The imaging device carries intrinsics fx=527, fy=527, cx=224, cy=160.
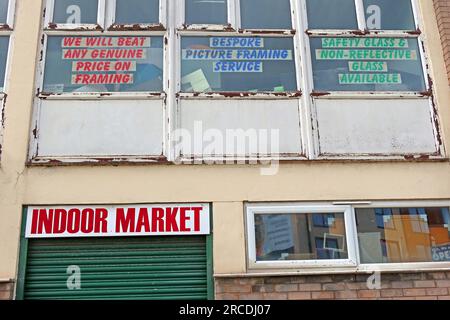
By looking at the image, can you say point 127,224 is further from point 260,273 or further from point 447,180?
point 447,180

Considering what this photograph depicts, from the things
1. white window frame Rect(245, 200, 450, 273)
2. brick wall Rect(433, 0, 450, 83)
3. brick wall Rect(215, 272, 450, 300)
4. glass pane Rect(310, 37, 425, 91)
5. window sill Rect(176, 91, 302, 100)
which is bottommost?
brick wall Rect(215, 272, 450, 300)

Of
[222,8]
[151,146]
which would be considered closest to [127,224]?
[151,146]

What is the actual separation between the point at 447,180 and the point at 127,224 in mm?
3974

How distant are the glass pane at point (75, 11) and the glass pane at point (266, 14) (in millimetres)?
2060

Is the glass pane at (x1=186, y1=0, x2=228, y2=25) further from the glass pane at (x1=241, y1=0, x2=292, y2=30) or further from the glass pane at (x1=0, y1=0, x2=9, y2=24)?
the glass pane at (x1=0, y1=0, x2=9, y2=24)

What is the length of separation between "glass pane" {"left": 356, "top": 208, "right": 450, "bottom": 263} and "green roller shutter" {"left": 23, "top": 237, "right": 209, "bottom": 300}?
2.00 m

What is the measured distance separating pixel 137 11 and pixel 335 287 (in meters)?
4.47

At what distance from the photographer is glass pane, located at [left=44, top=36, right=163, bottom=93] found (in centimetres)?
685

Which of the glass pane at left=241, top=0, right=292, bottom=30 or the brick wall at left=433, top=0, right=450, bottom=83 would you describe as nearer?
the brick wall at left=433, top=0, right=450, bottom=83

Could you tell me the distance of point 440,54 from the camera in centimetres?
723

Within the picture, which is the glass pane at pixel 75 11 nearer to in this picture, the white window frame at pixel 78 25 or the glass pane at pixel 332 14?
the white window frame at pixel 78 25

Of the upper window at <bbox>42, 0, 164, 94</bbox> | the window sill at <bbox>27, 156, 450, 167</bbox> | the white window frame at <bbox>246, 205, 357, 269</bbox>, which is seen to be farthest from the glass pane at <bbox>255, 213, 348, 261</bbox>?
the upper window at <bbox>42, 0, 164, 94</bbox>

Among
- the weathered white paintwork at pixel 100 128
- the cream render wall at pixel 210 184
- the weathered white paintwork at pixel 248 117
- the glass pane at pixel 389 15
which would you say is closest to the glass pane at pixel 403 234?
the cream render wall at pixel 210 184

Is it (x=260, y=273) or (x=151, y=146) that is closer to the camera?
(x=260, y=273)
